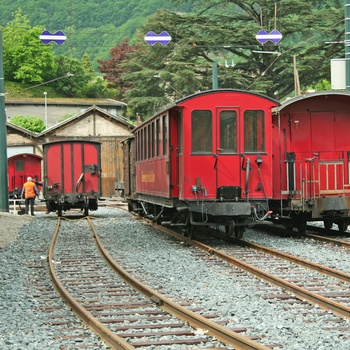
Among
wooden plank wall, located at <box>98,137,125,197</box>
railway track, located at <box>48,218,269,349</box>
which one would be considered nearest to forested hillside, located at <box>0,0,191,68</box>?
wooden plank wall, located at <box>98,137,125,197</box>

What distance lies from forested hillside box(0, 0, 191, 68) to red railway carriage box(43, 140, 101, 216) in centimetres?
12574

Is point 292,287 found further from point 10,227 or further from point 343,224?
point 10,227

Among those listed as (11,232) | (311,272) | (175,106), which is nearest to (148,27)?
(11,232)

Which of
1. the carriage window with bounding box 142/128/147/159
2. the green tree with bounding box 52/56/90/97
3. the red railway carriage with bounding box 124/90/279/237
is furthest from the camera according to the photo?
the green tree with bounding box 52/56/90/97

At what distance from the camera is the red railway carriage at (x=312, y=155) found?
17.0 metres

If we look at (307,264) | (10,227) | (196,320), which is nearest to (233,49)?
(10,227)

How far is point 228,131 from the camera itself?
52.9 ft

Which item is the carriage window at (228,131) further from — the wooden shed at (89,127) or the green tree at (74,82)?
the green tree at (74,82)

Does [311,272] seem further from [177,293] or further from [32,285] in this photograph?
[32,285]

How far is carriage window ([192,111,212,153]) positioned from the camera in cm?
1593

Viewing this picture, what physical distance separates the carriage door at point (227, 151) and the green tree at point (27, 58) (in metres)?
92.4

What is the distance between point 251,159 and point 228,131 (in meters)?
0.72

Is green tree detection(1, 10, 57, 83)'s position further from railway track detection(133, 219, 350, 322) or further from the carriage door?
railway track detection(133, 219, 350, 322)

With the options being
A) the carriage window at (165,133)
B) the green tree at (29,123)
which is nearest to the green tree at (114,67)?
the green tree at (29,123)
